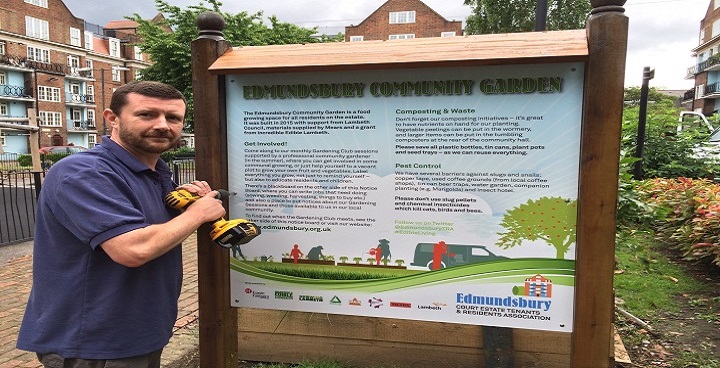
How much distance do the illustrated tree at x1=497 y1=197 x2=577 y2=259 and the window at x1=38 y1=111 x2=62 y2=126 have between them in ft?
180

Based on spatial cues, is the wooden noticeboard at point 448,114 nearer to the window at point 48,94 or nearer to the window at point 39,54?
the window at point 39,54

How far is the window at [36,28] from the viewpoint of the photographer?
4576 cm

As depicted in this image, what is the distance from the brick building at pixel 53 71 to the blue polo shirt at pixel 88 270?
43.2m

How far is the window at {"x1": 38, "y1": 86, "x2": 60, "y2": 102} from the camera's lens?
156 feet

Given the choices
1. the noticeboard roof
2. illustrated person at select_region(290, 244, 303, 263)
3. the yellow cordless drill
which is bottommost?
illustrated person at select_region(290, 244, 303, 263)

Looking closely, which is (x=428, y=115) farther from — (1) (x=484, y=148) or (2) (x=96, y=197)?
(2) (x=96, y=197)

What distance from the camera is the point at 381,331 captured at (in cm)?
314

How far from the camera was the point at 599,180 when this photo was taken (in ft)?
6.52

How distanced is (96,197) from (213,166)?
0.73m

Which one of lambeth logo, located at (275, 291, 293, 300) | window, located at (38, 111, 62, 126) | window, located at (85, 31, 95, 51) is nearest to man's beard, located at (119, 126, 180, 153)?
lambeth logo, located at (275, 291, 293, 300)

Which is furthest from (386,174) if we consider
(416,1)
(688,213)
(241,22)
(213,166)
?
(416,1)

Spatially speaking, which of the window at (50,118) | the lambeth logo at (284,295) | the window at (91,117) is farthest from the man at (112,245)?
the window at (91,117)

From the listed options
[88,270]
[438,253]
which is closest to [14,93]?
[88,270]

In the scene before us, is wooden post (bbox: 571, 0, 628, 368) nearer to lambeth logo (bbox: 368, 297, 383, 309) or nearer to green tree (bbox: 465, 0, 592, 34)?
lambeth logo (bbox: 368, 297, 383, 309)
